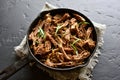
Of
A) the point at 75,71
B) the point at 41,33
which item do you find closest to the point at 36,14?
the point at 41,33

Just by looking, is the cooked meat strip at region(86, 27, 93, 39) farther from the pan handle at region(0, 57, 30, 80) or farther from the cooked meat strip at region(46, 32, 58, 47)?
the pan handle at region(0, 57, 30, 80)

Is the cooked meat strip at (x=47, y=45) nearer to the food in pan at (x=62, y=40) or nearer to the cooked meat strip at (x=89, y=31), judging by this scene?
the food in pan at (x=62, y=40)

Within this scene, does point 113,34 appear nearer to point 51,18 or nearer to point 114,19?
point 114,19

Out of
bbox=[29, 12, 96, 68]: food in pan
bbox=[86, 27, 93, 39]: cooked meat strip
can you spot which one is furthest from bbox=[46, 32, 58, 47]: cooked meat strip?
bbox=[86, 27, 93, 39]: cooked meat strip

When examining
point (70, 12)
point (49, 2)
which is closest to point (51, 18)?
point (70, 12)

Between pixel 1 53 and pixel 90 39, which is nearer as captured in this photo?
pixel 90 39

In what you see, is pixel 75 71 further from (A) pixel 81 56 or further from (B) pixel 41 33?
(B) pixel 41 33
